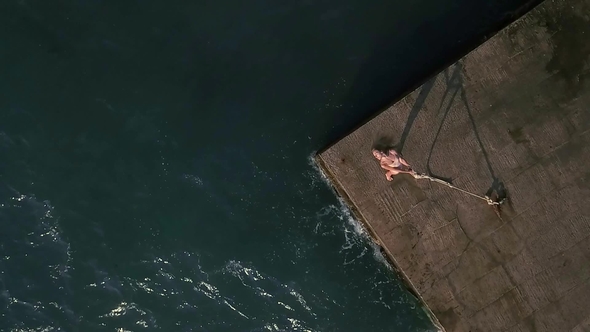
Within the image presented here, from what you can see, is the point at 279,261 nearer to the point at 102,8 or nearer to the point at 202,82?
the point at 202,82

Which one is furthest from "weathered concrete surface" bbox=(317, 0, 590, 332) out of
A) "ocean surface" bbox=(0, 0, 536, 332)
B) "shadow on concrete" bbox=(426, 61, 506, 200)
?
"ocean surface" bbox=(0, 0, 536, 332)

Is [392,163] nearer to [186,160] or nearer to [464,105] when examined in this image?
[464,105]

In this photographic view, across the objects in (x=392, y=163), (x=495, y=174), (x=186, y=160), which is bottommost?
(x=495, y=174)

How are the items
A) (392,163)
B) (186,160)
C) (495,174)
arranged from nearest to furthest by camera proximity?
(392,163), (495,174), (186,160)

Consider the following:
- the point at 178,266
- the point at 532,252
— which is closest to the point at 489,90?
the point at 532,252

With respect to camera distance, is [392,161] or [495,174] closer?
[392,161]

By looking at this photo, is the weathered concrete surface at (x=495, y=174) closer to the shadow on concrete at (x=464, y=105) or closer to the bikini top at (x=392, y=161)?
the shadow on concrete at (x=464, y=105)

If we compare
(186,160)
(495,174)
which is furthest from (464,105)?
(186,160)

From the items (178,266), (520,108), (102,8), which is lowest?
(520,108)
